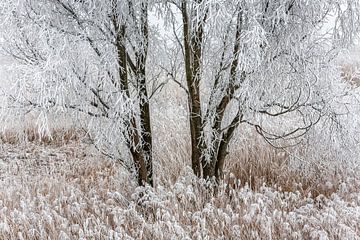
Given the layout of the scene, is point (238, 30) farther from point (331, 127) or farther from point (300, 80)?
point (331, 127)

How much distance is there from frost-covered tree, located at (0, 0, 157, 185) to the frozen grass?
1.70 feet

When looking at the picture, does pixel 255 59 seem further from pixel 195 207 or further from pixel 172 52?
pixel 195 207

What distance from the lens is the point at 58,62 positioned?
3293 mm

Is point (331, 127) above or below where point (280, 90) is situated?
below

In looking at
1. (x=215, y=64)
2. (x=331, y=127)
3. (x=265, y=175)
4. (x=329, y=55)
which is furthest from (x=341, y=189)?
(x=215, y=64)

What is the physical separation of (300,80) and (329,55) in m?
0.61

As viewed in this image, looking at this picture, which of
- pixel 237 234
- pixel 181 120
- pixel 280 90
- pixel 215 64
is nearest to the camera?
pixel 237 234

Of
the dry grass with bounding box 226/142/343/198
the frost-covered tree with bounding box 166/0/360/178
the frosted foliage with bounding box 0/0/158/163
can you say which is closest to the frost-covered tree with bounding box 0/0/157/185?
the frosted foliage with bounding box 0/0/158/163

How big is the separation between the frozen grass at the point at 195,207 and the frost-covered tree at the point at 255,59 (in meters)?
0.55

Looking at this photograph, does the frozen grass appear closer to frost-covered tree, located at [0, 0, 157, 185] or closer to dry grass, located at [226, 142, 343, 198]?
dry grass, located at [226, 142, 343, 198]

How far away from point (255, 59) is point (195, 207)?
4.49 ft

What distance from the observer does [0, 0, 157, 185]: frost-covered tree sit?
3.47 meters

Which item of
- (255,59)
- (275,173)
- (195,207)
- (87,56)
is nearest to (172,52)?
(87,56)

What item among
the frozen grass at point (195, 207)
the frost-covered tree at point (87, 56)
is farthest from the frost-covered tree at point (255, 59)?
the frozen grass at point (195, 207)
